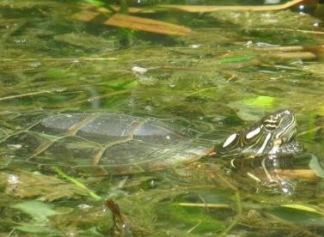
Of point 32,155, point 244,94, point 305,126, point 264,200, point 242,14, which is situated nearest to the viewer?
point 264,200

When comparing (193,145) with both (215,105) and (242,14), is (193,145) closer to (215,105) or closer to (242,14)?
(215,105)

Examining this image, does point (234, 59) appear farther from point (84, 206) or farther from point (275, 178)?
point (84, 206)

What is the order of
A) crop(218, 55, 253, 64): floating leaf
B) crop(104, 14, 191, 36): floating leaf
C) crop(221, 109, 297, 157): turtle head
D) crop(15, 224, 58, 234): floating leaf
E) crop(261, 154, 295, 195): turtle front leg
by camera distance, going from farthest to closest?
crop(104, 14, 191, 36): floating leaf
crop(218, 55, 253, 64): floating leaf
crop(221, 109, 297, 157): turtle head
crop(261, 154, 295, 195): turtle front leg
crop(15, 224, 58, 234): floating leaf

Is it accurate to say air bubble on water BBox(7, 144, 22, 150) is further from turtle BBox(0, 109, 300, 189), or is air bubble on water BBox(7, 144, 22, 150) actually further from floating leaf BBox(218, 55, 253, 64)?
floating leaf BBox(218, 55, 253, 64)

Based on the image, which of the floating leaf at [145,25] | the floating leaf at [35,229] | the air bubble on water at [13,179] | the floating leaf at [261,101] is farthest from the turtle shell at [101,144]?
the floating leaf at [145,25]

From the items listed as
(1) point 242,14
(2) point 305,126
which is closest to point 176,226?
(2) point 305,126

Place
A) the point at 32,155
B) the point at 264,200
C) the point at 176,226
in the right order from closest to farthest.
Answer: the point at 176,226
the point at 264,200
the point at 32,155

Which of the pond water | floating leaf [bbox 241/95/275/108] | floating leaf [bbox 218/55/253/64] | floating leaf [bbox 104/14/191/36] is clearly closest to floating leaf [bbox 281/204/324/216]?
the pond water

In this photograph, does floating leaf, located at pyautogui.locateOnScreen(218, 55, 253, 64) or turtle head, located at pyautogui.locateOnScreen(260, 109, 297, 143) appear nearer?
turtle head, located at pyautogui.locateOnScreen(260, 109, 297, 143)
